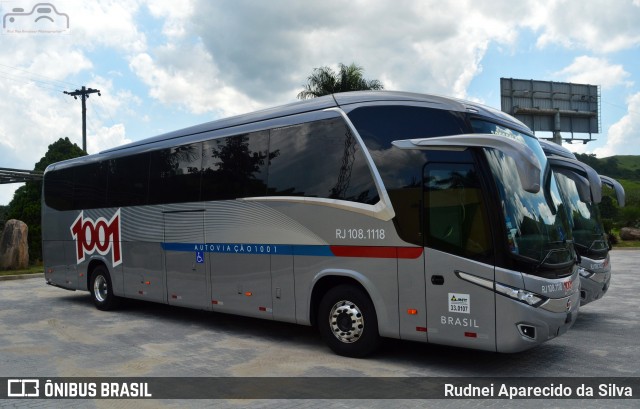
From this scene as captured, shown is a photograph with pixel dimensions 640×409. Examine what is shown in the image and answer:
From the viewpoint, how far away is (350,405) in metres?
5.99

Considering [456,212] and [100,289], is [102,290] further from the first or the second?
[456,212]

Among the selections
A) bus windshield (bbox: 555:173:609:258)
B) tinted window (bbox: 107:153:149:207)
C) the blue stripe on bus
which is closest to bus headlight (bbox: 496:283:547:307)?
the blue stripe on bus

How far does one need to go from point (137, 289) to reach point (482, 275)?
8125 mm

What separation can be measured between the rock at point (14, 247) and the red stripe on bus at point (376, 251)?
66.3 ft

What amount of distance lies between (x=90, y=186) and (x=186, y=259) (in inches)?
174

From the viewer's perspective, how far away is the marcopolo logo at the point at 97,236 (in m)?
13.0

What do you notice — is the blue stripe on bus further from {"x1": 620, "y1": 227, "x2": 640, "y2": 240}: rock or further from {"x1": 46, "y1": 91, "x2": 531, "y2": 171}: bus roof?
{"x1": 620, "y1": 227, "x2": 640, "y2": 240}: rock

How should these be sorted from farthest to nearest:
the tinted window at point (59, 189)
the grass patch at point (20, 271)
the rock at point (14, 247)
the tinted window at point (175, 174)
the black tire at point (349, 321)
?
the rock at point (14, 247) < the grass patch at point (20, 271) < the tinted window at point (59, 189) < the tinted window at point (175, 174) < the black tire at point (349, 321)

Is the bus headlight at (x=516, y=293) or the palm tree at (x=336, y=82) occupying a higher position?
the palm tree at (x=336, y=82)

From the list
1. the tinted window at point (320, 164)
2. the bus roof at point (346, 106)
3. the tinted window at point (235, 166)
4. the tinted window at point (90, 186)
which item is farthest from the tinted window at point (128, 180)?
the tinted window at point (320, 164)

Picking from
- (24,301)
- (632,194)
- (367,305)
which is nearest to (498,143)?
(367,305)

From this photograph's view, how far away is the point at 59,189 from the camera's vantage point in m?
15.1

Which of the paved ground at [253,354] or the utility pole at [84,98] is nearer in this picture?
the paved ground at [253,354]

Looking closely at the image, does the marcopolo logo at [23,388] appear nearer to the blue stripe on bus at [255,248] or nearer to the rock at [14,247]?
the blue stripe on bus at [255,248]
